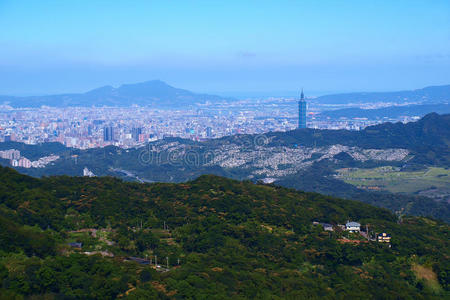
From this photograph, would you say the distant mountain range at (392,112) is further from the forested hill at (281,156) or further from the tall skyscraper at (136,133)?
the tall skyscraper at (136,133)

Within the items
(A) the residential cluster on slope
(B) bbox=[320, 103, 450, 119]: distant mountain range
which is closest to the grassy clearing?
(A) the residential cluster on slope

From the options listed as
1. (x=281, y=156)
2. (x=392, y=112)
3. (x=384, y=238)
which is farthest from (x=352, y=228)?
(x=392, y=112)

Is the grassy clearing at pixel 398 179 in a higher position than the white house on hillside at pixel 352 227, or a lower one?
lower

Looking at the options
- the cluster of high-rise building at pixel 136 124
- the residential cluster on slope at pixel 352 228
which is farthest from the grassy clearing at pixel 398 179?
the cluster of high-rise building at pixel 136 124

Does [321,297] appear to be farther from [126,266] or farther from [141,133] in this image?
[141,133]

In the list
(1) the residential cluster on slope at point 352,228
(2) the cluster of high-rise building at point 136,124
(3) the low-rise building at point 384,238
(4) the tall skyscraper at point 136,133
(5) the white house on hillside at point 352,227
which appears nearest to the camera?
(3) the low-rise building at point 384,238

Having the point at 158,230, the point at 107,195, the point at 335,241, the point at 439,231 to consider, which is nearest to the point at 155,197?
the point at 107,195

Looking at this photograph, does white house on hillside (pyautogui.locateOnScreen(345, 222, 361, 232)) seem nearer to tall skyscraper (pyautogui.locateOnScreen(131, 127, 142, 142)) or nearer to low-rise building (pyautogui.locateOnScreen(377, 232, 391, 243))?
low-rise building (pyautogui.locateOnScreen(377, 232, 391, 243))

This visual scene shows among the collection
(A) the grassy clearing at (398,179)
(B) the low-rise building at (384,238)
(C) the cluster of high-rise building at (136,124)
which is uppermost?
(C) the cluster of high-rise building at (136,124)
